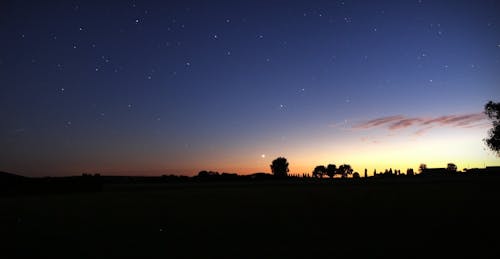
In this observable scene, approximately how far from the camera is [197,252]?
27.9ft

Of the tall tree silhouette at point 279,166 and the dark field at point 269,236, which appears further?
the tall tree silhouette at point 279,166

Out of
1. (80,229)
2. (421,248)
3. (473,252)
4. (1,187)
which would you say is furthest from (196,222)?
(1,187)

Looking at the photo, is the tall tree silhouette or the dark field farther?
the tall tree silhouette

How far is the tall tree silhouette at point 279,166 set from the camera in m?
192

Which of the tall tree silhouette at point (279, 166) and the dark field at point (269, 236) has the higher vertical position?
the tall tree silhouette at point (279, 166)

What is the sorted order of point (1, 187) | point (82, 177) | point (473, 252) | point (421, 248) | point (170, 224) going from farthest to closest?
point (82, 177) < point (1, 187) < point (170, 224) < point (421, 248) < point (473, 252)

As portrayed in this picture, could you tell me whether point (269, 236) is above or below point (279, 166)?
below

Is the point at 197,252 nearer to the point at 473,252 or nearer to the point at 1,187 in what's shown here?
the point at 473,252

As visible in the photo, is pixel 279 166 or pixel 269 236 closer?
pixel 269 236

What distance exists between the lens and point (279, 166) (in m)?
193

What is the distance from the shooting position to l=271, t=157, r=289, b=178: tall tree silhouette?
629ft

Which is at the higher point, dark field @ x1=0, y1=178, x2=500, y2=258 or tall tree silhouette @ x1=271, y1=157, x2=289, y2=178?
tall tree silhouette @ x1=271, y1=157, x2=289, y2=178

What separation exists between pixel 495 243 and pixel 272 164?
189m

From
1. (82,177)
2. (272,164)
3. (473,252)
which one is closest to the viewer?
(473,252)
